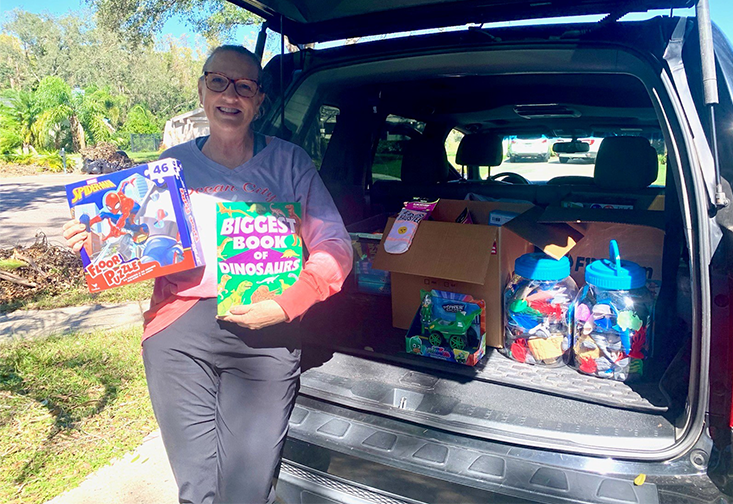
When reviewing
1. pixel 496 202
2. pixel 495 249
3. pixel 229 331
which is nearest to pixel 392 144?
pixel 496 202

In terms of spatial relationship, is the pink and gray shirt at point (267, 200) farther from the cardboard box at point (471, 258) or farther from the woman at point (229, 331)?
the cardboard box at point (471, 258)

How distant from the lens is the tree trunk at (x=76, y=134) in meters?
25.0

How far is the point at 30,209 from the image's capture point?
1079cm

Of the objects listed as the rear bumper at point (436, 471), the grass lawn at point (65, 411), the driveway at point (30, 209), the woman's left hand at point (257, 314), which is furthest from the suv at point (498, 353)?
the driveway at point (30, 209)

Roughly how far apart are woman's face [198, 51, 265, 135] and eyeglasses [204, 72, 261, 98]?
0.01 metres

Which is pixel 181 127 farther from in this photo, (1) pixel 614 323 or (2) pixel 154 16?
(1) pixel 614 323

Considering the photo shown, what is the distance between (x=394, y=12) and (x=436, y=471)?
171 centimetres

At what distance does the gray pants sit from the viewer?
1647 millimetres

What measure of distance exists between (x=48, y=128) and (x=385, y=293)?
85.0ft

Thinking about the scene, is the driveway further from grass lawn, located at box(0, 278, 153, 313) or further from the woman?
the woman

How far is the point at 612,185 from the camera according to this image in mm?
3137

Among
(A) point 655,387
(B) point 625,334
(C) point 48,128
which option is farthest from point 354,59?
(C) point 48,128

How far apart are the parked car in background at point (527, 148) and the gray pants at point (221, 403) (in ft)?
9.83

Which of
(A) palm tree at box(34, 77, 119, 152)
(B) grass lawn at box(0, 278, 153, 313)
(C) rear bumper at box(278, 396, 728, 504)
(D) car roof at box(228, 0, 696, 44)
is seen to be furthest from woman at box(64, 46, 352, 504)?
(A) palm tree at box(34, 77, 119, 152)
